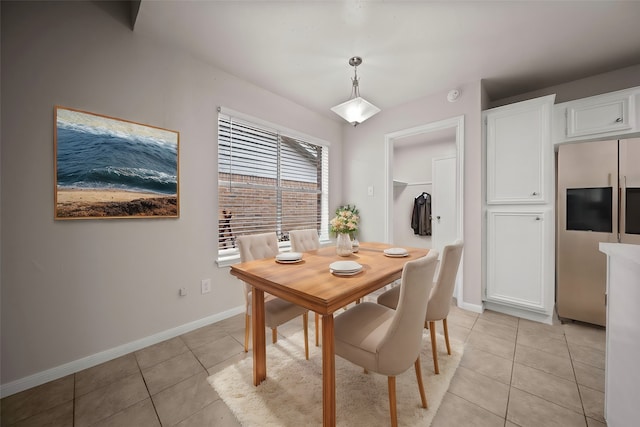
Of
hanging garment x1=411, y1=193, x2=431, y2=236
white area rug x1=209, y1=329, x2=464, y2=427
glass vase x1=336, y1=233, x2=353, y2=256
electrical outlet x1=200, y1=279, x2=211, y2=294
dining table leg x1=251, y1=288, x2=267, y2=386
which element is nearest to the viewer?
white area rug x1=209, y1=329, x2=464, y2=427

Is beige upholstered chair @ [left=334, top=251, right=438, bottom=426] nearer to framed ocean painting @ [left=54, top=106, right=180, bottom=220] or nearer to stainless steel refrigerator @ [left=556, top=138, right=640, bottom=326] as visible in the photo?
framed ocean painting @ [left=54, top=106, right=180, bottom=220]

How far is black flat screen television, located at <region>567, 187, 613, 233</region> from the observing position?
84.0 inches

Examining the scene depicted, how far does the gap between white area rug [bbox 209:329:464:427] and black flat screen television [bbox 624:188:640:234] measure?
1.88 meters

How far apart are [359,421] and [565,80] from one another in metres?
3.94

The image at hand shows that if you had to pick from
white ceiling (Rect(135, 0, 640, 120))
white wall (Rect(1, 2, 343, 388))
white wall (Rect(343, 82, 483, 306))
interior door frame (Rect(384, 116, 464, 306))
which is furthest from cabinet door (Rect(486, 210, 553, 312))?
white wall (Rect(1, 2, 343, 388))

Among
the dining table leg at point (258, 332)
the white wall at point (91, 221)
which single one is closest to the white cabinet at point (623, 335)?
the dining table leg at point (258, 332)

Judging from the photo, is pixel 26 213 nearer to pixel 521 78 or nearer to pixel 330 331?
pixel 330 331

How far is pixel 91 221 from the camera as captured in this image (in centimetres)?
175

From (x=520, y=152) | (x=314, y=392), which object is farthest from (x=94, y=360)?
(x=520, y=152)

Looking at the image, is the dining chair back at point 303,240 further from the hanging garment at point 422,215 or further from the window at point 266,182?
the hanging garment at point 422,215

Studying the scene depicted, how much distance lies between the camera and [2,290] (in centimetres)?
146

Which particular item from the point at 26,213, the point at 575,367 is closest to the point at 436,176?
the point at 575,367

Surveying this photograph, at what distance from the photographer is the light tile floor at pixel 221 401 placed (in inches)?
51.5

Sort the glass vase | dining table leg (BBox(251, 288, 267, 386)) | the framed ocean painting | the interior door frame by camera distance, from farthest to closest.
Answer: the interior door frame < the glass vase < the framed ocean painting < dining table leg (BBox(251, 288, 267, 386))
